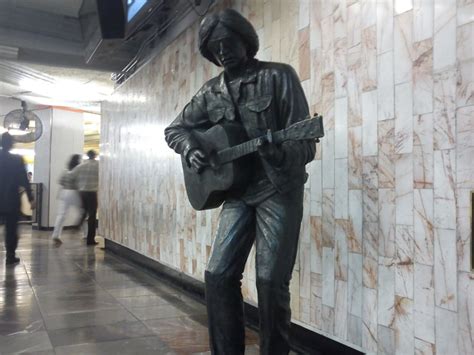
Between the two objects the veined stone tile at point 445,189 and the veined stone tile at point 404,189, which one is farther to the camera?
the veined stone tile at point 404,189

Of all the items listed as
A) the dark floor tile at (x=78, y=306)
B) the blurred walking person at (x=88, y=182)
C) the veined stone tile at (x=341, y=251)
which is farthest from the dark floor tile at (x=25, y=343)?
the blurred walking person at (x=88, y=182)

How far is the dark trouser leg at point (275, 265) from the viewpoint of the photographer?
1.83 metres

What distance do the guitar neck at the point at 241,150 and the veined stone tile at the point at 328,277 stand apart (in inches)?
42.7

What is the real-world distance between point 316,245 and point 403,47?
3.94 feet

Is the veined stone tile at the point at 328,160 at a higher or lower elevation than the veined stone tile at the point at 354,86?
lower

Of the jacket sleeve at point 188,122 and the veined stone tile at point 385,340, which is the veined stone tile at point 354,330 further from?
the jacket sleeve at point 188,122

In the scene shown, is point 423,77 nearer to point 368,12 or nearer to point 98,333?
point 368,12

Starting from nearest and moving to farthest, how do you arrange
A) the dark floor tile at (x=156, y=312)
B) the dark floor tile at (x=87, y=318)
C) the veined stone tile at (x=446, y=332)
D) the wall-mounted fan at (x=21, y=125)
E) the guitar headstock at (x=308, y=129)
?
the guitar headstock at (x=308, y=129) → the veined stone tile at (x=446, y=332) → the dark floor tile at (x=87, y=318) → the dark floor tile at (x=156, y=312) → the wall-mounted fan at (x=21, y=125)

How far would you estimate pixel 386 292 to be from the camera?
2279 mm

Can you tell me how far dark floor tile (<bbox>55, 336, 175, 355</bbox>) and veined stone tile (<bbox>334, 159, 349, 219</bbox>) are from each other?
4.18 ft

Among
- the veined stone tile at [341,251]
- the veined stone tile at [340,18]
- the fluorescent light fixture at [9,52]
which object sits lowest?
the veined stone tile at [341,251]

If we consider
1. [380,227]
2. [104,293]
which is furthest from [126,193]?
[380,227]

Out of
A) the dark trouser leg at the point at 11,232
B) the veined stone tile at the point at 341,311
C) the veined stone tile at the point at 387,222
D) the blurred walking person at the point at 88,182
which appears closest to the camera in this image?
the veined stone tile at the point at 387,222

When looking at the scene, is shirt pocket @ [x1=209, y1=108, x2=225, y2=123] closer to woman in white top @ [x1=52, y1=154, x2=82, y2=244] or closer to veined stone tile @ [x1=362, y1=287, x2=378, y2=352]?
veined stone tile @ [x1=362, y1=287, x2=378, y2=352]
